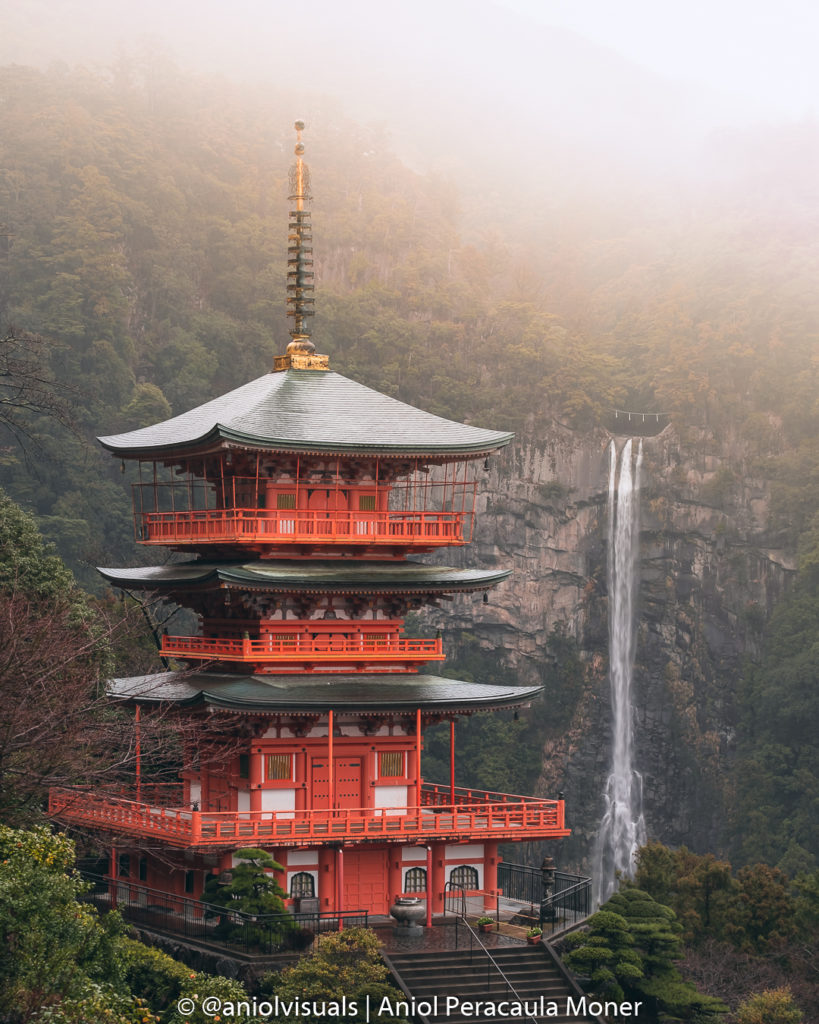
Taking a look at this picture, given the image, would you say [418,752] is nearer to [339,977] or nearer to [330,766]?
[330,766]

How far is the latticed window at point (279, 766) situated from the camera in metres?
31.4

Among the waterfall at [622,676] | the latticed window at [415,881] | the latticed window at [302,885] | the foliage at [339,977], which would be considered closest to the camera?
the foliage at [339,977]

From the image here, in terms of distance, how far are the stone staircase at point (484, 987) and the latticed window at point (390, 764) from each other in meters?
4.88

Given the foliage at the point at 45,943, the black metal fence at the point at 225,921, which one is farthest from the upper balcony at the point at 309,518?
the foliage at the point at 45,943

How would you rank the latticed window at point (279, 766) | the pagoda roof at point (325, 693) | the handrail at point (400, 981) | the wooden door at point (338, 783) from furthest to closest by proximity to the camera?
the wooden door at point (338, 783) → the latticed window at point (279, 766) → the pagoda roof at point (325, 693) → the handrail at point (400, 981)

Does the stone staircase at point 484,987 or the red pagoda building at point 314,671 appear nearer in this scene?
the stone staircase at point 484,987

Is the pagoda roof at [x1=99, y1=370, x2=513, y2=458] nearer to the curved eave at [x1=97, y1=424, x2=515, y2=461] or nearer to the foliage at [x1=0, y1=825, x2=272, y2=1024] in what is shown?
the curved eave at [x1=97, y1=424, x2=515, y2=461]

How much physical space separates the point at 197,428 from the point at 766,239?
254ft

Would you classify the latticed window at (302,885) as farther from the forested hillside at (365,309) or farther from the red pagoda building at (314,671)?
the forested hillside at (365,309)

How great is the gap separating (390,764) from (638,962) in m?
6.66

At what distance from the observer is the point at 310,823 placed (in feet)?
98.0

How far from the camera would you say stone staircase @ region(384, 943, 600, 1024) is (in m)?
26.9

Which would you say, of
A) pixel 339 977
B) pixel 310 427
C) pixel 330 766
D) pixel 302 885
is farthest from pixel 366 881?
pixel 310 427

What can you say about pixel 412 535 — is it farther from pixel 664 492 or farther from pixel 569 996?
pixel 664 492
